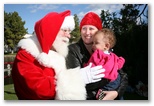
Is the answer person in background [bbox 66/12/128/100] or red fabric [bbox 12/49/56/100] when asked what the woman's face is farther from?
red fabric [bbox 12/49/56/100]

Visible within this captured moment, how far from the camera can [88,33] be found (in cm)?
195

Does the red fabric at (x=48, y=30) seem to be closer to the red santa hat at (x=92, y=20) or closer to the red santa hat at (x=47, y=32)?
the red santa hat at (x=47, y=32)

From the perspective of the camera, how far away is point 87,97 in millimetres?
1963

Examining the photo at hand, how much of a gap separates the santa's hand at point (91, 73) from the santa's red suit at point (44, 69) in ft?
0.21

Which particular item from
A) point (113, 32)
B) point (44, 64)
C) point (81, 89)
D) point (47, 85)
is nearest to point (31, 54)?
point (44, 64)

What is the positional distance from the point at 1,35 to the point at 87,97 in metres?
0.85

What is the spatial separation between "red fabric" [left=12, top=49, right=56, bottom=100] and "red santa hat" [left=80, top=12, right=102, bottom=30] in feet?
1.59

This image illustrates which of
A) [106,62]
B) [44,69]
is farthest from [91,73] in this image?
[44,69]

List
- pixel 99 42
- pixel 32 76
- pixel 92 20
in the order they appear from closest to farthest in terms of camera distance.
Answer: pixel 32 76 < pixel 99 42 < pixel 92 20

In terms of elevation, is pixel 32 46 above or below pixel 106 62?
above

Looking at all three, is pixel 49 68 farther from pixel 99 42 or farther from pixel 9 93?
pixel 9 93

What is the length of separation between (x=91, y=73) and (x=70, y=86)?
0.60 feet

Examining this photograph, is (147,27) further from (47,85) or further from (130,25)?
(47,85)

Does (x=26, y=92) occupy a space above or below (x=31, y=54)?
below
